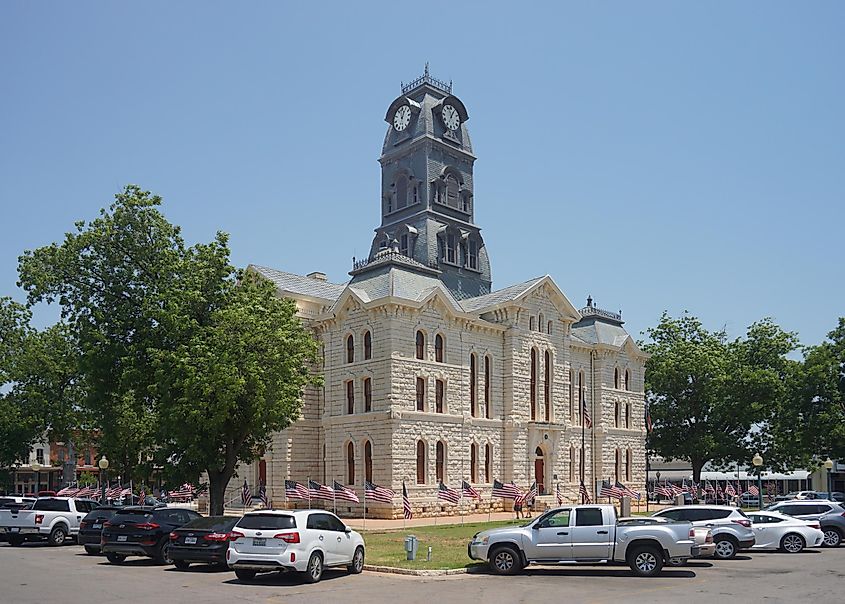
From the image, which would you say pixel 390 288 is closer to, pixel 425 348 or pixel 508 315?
pixel 425 348

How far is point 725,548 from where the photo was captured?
83.5 ft

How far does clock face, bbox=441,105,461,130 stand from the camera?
65794mm

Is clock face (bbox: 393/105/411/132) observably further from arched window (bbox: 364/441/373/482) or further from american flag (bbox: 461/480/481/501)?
american flag (bbox: 461/480/481/501)

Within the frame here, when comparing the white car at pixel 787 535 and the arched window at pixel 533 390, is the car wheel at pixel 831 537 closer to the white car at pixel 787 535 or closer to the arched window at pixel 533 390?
the white car at pixel 787 535

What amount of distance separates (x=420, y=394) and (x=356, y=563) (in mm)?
27063

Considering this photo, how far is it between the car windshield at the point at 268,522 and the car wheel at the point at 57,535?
13339 mm

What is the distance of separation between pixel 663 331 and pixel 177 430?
162ft

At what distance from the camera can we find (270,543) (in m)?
19.2

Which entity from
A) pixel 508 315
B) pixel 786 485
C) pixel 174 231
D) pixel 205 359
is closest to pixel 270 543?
pixel 205 359

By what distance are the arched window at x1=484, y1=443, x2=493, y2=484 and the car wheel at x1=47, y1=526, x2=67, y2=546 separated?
90.7 feet

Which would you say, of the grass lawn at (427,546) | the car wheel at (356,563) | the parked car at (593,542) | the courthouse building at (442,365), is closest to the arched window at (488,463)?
the courthouse building at (442,365)

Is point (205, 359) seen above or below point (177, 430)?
above

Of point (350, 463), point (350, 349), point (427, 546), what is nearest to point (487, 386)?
point (350, 349)

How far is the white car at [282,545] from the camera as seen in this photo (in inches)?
755
